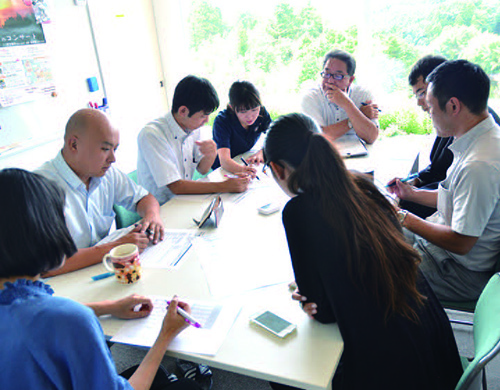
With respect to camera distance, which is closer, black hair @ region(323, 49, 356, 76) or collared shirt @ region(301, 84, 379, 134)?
black hair @ region(323, 49, 356, 76)

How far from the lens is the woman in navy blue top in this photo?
2.42 metres

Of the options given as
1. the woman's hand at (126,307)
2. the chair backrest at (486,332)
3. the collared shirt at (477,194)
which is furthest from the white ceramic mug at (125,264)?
the collared shirt at (477,194)

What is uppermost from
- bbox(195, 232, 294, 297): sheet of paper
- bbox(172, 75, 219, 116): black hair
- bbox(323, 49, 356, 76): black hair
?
bbox(323, 49, 356, 76): black hair

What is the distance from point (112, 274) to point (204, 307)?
0.42 metres

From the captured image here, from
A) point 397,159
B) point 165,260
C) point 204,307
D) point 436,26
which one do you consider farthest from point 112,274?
point 436,26

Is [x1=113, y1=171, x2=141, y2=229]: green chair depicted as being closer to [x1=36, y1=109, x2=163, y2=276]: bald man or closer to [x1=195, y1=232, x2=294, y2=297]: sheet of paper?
[x1=36, y1=109, x2=163, y2=276]: bald man

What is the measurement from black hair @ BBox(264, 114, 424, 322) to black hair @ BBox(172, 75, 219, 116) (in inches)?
44.8

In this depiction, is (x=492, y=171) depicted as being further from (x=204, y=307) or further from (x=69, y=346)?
(x=69, y=346)

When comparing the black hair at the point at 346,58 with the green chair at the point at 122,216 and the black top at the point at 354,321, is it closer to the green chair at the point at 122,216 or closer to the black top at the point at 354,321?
the green chair at the point at 122,216

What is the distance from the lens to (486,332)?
987mm

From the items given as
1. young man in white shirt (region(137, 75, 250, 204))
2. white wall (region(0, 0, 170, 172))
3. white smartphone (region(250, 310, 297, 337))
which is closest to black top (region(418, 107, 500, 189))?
young man in white shirt (region(137, 75, 250, 204))

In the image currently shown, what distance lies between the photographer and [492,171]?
1345mm

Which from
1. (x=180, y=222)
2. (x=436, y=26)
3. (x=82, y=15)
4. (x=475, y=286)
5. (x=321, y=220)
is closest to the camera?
(x=321, y=220)

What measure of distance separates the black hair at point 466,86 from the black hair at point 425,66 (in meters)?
0.73
